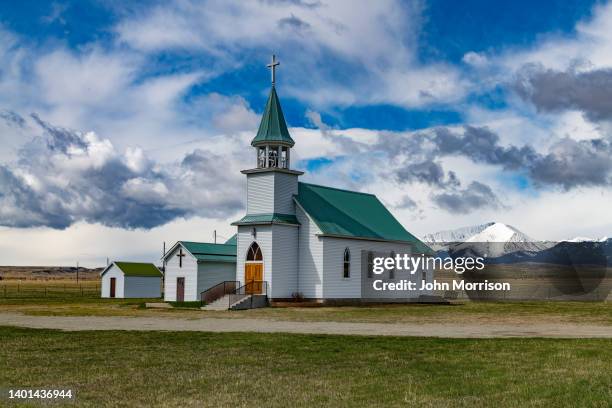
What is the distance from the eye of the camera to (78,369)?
15.9m

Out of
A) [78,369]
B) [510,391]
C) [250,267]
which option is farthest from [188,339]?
[250,267]

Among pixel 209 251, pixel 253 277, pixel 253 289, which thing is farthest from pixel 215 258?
pixel 253 289

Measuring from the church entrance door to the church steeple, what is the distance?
6.36 m

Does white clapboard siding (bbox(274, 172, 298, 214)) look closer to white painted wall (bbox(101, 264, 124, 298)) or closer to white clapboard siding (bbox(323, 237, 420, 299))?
white clapboard siding (bbox(323, 237, 420, 299))

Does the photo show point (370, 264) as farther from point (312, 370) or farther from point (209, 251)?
point (312, 370)

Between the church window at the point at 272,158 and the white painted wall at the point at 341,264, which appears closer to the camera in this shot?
the white painted wall at the point at 341,264

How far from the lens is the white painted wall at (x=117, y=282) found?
7050 cm

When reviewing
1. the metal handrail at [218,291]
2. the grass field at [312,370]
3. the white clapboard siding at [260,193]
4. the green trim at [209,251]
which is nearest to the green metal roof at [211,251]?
the green trim at [209,251]

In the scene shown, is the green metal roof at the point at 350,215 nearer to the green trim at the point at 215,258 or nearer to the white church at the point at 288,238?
the white church at the point at 288,238

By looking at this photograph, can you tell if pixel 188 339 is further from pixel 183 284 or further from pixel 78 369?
pixel 183 284

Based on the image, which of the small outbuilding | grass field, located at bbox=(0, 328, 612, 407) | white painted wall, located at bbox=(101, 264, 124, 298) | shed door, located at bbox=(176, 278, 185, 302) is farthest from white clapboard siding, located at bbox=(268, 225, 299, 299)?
white painted wall, located at bbox=(101, 264, 124, 298)

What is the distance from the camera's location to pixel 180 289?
186 feet

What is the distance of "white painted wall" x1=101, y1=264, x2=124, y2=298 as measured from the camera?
70500 mm

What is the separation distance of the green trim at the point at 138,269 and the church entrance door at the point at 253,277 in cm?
2464
